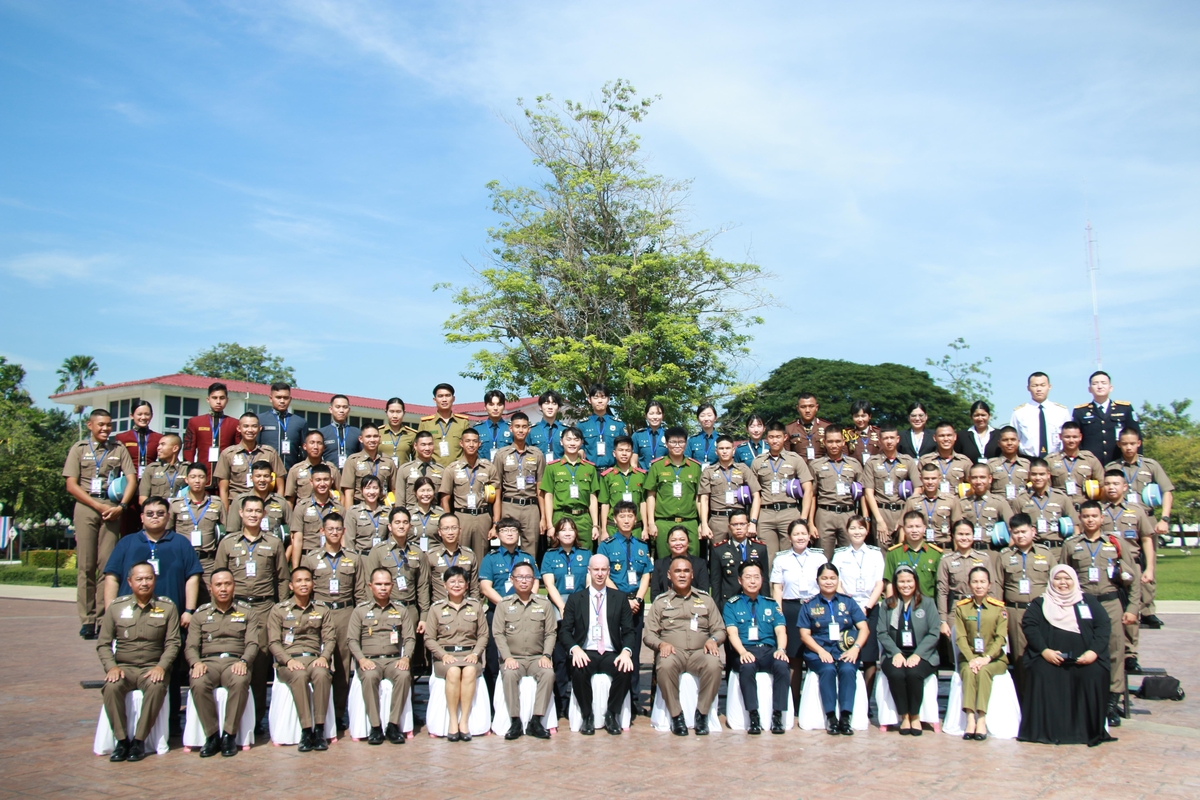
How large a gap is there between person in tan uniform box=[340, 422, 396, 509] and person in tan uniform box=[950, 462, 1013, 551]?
6046 millimetres

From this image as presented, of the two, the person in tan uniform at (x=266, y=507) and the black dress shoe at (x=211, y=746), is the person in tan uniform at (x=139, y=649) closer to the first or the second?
the black dress shoe at (x=211, y=746)

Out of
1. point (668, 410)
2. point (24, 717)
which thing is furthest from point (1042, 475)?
point (668, 410)

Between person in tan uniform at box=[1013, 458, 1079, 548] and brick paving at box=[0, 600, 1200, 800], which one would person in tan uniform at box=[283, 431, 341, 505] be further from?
person in tan uniform at box=[1013, 458, 1079, 548]

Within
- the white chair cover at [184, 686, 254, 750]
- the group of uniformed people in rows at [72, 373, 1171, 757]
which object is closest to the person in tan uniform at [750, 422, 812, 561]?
the group of uniformed people in rows at [72, 373, 1171, 757]

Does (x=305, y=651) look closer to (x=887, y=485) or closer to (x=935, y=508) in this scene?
(x=887, y=485)

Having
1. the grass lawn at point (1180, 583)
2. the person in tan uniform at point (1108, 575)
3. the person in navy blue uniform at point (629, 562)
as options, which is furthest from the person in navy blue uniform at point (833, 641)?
the grass lawn at point (1180, 583)

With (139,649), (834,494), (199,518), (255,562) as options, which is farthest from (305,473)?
(834,494)

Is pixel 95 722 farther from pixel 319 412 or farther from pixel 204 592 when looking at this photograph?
pixel 319 412

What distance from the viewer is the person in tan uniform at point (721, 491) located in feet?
31.4

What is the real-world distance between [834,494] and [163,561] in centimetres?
664

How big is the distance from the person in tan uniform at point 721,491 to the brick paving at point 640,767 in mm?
2170

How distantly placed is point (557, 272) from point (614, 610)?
16718 millimetres

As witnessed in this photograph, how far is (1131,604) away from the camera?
346 inches

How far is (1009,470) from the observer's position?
9586mm
